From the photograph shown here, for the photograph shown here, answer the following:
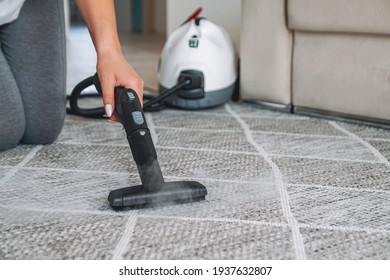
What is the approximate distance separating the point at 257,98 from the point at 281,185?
2.52ft

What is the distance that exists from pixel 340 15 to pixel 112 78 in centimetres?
79

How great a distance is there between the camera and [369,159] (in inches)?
46.7

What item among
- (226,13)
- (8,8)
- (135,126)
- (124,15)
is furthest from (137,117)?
(124,15)

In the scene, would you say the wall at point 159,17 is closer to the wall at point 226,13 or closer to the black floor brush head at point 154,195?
the wall at point 226,13

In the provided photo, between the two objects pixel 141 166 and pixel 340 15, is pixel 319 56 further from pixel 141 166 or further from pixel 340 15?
pixel 141 166

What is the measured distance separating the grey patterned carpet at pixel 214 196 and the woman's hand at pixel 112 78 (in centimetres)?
16

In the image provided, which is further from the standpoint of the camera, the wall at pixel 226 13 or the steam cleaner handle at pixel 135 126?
the wall at pixel 226 13

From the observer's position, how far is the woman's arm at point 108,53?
87cm

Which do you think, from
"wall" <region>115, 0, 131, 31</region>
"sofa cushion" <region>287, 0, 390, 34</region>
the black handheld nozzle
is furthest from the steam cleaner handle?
"wall" <region>115, 0, 131, 31</region>

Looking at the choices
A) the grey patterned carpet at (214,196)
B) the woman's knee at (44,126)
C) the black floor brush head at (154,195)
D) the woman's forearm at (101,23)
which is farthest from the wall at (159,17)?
the black floor brush head at (154,195)

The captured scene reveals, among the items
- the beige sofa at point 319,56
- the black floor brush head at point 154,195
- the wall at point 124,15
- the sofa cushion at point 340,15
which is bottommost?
the wall at point 124,15

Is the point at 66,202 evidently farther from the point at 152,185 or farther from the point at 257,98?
the point at 257,98

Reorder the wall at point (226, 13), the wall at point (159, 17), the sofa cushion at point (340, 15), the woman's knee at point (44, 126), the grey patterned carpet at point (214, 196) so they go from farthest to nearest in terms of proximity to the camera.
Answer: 1. the wall at point (159, 17)
2. the wall at point (226, 13)
3. the sofa cushion at point (340, 15)
4. the woman's knee at point (44, 126)
5. the grey patterned carpet at point (214, 196)
